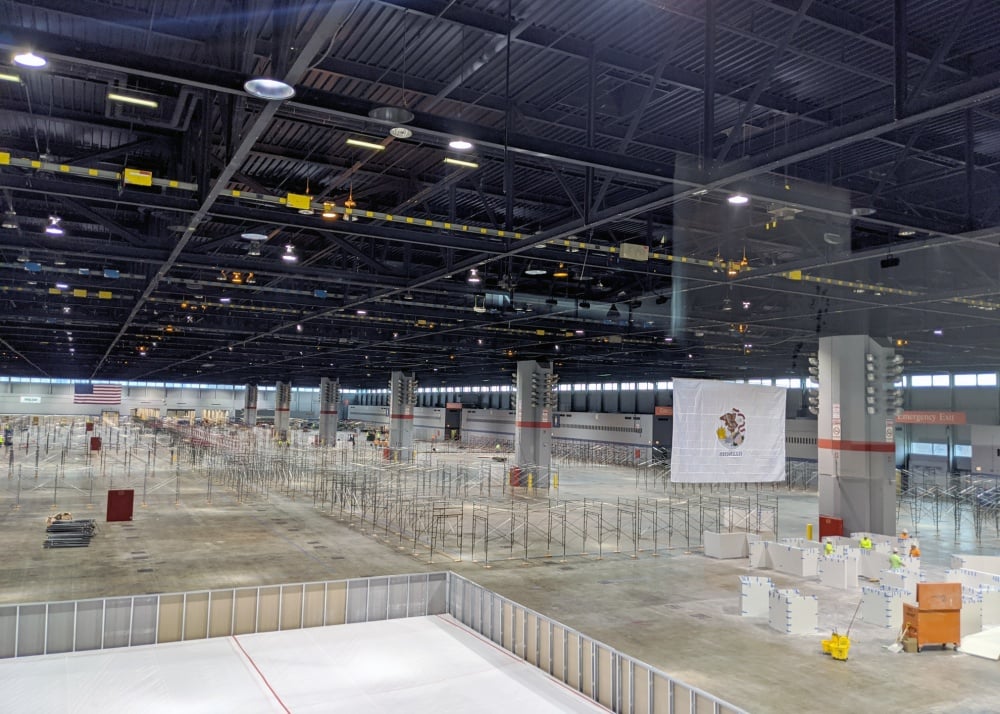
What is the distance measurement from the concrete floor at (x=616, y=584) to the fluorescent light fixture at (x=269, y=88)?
14234mm

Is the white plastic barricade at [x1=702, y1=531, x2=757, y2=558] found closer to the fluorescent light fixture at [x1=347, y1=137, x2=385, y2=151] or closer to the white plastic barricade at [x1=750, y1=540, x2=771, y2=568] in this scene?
the white plastic barricade at [x1=750, y1=540, x2=771, y2=568]

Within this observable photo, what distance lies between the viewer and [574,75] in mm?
13969

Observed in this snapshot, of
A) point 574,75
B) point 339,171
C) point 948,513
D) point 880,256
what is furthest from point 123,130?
point 948,513

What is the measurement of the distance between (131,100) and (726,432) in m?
17.0

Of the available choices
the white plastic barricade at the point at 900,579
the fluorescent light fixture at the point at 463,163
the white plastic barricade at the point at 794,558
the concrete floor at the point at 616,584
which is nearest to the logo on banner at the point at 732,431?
the concrete floor at the point at 616,584

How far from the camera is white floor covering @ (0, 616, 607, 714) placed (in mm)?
13742

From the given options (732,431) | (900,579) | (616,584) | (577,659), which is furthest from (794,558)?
(577,659)

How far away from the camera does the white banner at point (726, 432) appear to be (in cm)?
1989

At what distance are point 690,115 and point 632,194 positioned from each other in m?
5.40

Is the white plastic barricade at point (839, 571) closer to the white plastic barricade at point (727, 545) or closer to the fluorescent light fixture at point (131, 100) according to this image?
the white plastic barricade at point (727, 545)

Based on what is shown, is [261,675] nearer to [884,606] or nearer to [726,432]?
[726,432]

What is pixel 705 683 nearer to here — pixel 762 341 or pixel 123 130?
pixel 123 130

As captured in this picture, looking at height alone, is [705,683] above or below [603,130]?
below

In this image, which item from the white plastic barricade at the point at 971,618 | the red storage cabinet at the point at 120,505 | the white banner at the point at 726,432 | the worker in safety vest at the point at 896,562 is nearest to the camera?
the white banner at the point at 726,432
